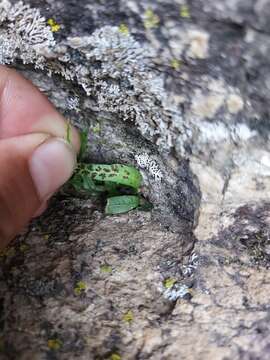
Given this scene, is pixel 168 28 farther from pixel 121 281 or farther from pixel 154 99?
pixel 121 281

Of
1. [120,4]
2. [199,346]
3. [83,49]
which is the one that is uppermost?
[120,4]

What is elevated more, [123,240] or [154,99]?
[154,99]

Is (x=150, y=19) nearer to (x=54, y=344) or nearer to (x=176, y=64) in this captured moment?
(x=176, y=64)

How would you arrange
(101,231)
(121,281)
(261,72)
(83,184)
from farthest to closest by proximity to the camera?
1. (83,184)
2. (101,231)
3. (121,281)
4. (261,72)

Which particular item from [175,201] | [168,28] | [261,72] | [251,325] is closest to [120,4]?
[168,28]

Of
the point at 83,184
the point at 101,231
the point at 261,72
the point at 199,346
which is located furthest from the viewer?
the point at 83,184

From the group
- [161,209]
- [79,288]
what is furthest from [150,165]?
[79,288]

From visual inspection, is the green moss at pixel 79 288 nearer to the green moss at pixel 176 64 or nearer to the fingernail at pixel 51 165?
the fingernail at pixel 51 165

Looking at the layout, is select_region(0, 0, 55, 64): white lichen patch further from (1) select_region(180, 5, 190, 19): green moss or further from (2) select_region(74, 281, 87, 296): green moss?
(2) select_region(74, 281, 87, 296): green moss
